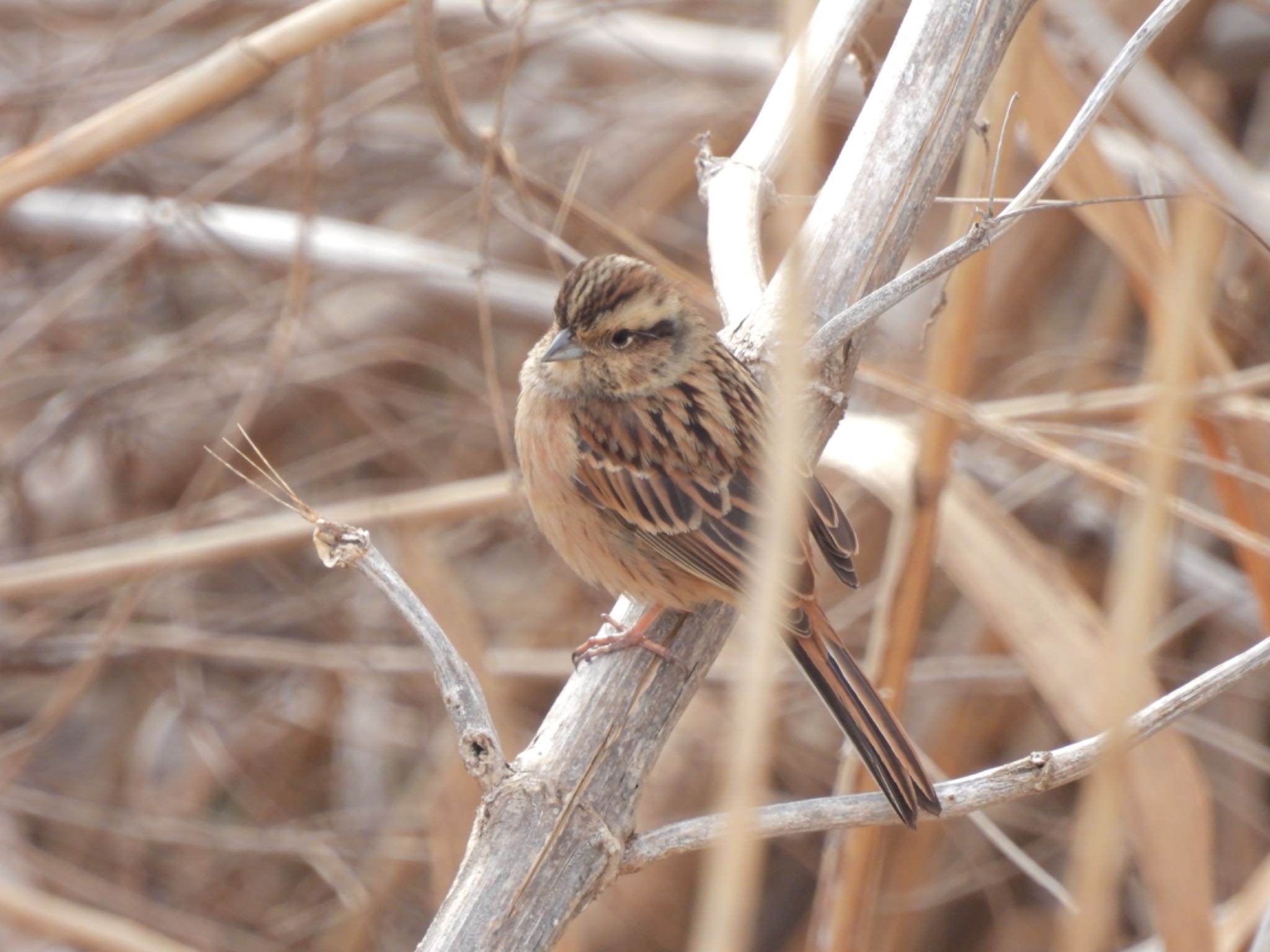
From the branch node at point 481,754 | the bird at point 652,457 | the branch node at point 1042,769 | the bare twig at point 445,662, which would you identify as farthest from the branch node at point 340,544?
the branch node at point 1042,769

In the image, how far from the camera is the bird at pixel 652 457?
8.30ft

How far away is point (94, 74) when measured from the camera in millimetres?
4301

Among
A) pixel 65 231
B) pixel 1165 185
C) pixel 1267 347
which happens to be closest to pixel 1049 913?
pixel 1267 347

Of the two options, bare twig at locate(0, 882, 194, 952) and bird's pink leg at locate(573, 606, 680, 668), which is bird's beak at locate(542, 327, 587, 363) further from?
bare twig at locate(0, 882, 194, 952)

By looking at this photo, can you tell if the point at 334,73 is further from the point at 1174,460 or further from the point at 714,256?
the point at 1174,460

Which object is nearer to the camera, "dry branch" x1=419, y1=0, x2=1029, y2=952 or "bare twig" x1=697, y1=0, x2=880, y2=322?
"dry branch" x1=419, y1=0, x2=1029, y2=952

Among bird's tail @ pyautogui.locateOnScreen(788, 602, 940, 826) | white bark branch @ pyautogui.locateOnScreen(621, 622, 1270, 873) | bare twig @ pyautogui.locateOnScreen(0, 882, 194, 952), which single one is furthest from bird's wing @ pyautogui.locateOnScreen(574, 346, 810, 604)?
bare twig @ pyautogui.locateOnScreen(0, 882, 194, 952)

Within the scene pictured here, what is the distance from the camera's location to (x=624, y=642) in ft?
7.00

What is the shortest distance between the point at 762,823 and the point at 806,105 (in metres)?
0.98

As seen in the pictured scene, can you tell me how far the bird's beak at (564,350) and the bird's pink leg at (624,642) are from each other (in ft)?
2.03

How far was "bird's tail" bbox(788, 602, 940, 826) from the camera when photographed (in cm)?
186

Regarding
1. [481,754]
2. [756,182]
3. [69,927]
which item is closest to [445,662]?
[481,754]

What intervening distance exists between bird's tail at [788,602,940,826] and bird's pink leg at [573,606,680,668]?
0.28m

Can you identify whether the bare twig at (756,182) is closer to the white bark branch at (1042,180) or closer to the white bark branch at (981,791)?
the white bark branch at (1042,180)
